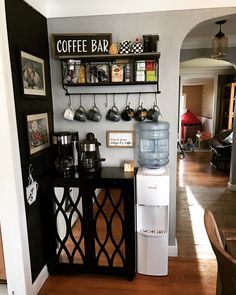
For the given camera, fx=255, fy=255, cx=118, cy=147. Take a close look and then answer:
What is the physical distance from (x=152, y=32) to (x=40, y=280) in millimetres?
2356

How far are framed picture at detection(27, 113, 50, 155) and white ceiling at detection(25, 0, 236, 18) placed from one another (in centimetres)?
90

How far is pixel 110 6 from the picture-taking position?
7.22ft

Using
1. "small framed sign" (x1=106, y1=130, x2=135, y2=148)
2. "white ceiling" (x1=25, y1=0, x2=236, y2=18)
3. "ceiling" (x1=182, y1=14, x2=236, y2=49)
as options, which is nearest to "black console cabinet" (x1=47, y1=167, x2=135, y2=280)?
"small framed sign" (x1=106, y1=130, x2=135, y2=148)

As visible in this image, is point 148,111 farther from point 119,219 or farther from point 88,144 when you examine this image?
point 119,219

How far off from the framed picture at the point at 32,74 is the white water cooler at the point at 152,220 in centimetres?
110

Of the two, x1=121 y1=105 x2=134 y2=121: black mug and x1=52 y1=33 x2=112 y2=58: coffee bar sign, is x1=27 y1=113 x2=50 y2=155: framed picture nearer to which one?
x1=52 y1=33 x2=112 y2=58: coffee bar sign

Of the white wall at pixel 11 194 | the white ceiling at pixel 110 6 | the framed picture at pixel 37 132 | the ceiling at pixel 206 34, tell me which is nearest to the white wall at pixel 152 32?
the white ceiling at pixel 110 6

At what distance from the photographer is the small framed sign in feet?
7.89

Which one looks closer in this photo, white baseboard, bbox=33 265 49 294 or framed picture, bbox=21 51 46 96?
framed picture, bbox=21 51 46 96

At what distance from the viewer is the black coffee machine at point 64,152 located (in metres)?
2.20

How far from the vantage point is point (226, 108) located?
7.16m

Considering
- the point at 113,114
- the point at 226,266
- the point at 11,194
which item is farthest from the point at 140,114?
the point at 226,266

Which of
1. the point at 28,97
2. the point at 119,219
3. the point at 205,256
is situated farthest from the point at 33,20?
the point at 205,256

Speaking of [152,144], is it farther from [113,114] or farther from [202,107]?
[202,107]
